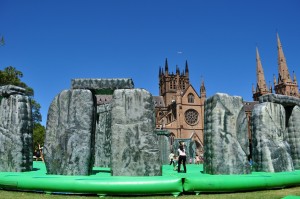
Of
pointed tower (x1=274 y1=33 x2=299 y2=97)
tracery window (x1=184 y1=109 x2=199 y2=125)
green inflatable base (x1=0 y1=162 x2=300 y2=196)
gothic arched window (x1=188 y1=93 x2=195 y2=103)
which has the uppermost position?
pointed tower (x1=274 y1=33 x2=299 y2=97)

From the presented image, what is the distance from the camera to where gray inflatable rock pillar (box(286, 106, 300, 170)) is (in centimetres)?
1355

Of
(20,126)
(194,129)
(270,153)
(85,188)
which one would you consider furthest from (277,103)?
(194,129)

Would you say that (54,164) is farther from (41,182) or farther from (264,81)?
(264,81)

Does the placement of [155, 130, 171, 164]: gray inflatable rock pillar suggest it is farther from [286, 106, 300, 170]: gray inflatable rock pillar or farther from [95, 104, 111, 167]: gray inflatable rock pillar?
[286, 106, 300, 170]: gray inflatable rock pillar

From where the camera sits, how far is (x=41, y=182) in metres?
7.79

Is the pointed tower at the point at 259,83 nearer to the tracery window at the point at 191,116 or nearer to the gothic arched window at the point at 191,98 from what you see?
the gothic arched window at the point at 191,98

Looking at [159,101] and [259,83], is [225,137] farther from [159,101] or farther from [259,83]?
[259,83]

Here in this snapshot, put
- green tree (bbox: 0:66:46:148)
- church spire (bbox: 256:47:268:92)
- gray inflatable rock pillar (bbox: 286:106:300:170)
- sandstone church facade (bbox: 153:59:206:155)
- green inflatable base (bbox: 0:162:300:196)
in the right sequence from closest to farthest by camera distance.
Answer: green inflatable base (bbox: 0:162:300:196) < gray inflatable rock pillar (bbox: 286:106:300:170) < green tree (bbox: 0:66:46:148) < sandstone church facade (bbox: 153:59:206:155) < church spire (bbox: 256:47:268:92)

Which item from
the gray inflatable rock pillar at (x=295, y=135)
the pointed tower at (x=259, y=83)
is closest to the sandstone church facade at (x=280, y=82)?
the pointed tower at (x=259, y=83)

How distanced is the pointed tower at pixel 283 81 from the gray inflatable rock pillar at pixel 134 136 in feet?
261

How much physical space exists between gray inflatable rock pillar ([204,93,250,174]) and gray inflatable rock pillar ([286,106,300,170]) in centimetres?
379

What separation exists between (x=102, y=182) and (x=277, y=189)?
193 inches

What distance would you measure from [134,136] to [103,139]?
656 cm

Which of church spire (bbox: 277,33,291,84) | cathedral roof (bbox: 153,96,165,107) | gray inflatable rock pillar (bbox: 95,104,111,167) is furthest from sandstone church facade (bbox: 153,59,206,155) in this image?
gray inflatable rock pillar (bbox: 95,104,111,167)
